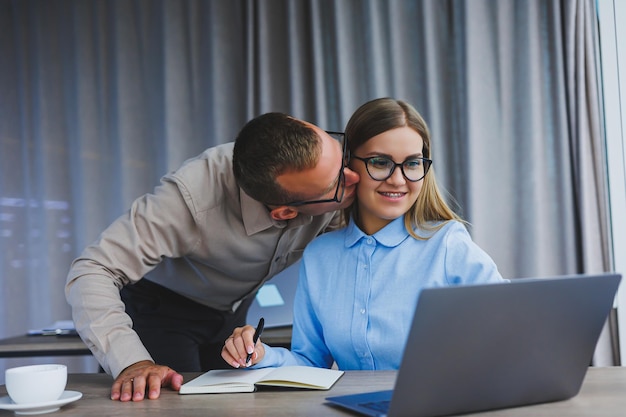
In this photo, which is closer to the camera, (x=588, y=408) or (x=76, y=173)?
(x=588, y=408)

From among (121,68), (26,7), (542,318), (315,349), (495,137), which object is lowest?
(315,349)

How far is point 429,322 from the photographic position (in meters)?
0.78

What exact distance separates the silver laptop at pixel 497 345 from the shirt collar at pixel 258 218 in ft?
2.76

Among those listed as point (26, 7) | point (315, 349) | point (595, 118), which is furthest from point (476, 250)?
point (26, 7)

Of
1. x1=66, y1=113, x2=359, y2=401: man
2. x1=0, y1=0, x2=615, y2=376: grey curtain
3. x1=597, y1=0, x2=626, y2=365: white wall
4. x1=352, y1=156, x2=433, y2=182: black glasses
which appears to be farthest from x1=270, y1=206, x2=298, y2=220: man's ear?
x1=597, y1=0, x2=626, y2=365: white wall

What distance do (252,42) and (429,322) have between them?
287cm

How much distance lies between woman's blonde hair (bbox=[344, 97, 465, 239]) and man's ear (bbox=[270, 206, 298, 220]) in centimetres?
23

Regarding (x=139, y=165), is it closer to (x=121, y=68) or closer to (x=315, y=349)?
(x=121, y=68)

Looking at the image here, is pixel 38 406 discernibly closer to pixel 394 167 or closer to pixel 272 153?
pixel 272 153

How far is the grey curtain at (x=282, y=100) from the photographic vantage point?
10.2ft

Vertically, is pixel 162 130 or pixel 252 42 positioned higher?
pixel 252 42

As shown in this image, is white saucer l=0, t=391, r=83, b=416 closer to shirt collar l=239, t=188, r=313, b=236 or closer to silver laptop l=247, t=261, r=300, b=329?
shirt collar l=239, t=188, r=313, b=236

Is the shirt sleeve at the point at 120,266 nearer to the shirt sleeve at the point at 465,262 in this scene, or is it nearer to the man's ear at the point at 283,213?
the man's ear at the point at 283,213

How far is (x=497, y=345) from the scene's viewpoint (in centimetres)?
86
